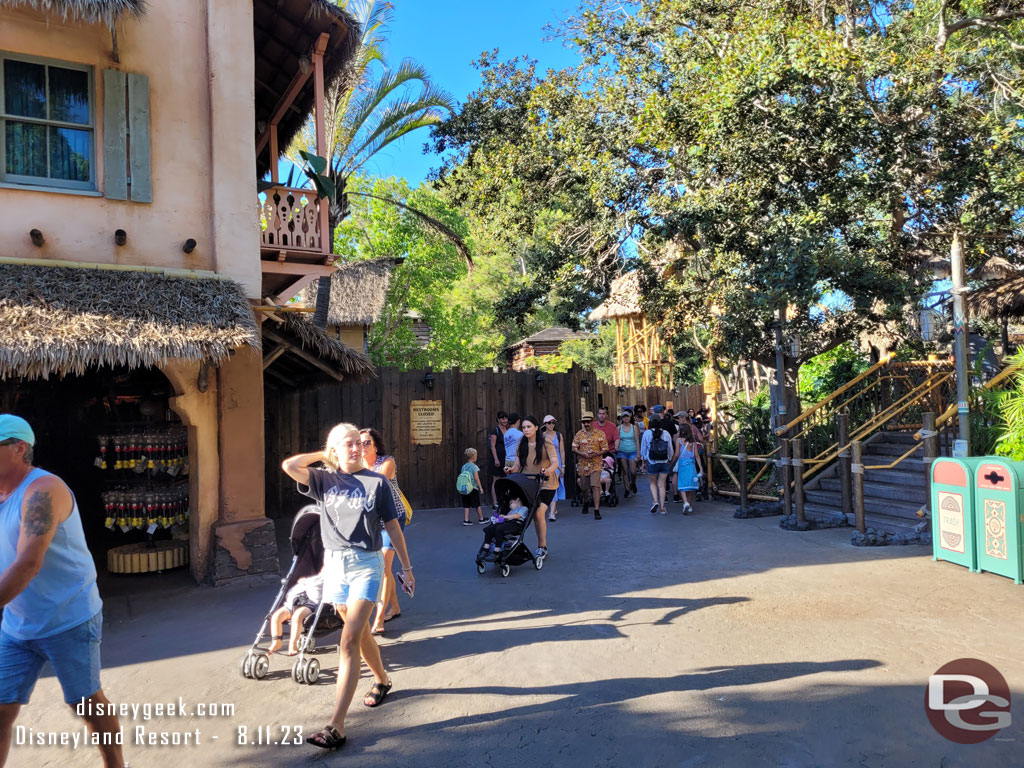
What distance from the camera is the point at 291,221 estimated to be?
9.04 m

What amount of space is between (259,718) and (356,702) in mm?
601

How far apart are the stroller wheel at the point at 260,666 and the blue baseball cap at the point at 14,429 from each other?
2540 mm

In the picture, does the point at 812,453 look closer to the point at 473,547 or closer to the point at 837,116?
the point at 837,116

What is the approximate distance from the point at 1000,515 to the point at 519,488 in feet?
16.1

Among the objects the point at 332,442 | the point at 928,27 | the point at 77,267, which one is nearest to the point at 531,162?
the point at 928,27

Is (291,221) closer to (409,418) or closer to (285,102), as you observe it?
(285,102)

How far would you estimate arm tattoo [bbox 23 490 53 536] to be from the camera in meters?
3.18

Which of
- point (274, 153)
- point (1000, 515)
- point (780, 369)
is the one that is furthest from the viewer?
point (780, 369)

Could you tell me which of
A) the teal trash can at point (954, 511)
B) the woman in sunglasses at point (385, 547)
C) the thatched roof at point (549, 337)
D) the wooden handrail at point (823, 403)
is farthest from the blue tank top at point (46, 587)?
the thatched roof at point (549, 337)

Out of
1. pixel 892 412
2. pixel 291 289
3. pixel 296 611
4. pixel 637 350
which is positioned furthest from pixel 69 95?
pixel 637 350

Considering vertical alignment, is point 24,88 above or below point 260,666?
above

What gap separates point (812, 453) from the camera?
502 inches

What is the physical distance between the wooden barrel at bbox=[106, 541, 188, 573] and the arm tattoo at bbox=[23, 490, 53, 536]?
236 inches

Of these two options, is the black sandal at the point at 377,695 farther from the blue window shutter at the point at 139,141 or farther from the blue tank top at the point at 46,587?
the blue window shutter at the point at 139,141
